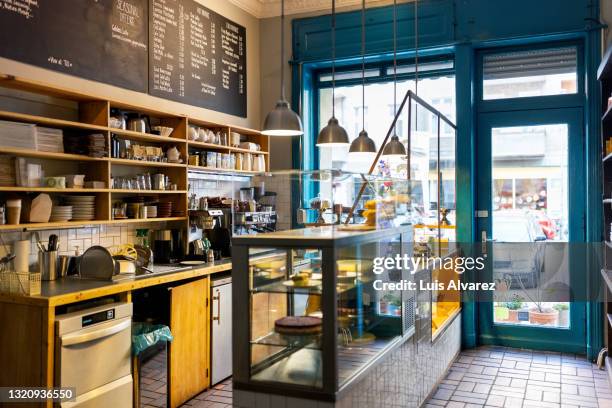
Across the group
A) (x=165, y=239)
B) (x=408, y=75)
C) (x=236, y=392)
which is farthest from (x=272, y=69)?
(x=236, y=392)

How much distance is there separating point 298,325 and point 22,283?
1657 mm

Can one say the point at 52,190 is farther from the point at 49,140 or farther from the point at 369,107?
the point at 369,107

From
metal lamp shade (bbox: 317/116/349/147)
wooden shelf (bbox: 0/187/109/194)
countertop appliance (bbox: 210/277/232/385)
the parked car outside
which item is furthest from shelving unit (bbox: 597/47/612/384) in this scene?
wooden shelf (bbox: 0/187/109/194)

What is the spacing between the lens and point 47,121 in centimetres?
352

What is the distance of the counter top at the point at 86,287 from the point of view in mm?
3020

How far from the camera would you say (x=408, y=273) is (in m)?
3.42

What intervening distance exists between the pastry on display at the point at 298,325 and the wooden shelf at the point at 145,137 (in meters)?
2.21

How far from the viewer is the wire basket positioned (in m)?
3.06

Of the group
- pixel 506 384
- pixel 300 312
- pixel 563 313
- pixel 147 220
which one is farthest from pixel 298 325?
pixel 563 313

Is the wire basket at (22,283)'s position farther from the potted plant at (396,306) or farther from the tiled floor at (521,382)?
the tiled floor at (521,382)

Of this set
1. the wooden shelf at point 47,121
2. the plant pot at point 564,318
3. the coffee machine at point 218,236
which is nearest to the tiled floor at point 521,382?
the plant pot at point 564,318

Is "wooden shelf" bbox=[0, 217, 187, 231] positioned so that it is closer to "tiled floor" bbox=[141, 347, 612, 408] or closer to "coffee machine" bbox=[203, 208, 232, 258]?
"coffee machine" bbox=[203, 208, 232, 258]

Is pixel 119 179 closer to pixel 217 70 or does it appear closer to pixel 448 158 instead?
pixel 217 70

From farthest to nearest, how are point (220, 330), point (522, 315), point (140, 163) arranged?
1. point (522, 315)
2. point (220, 330)
3. point (140, 163)
